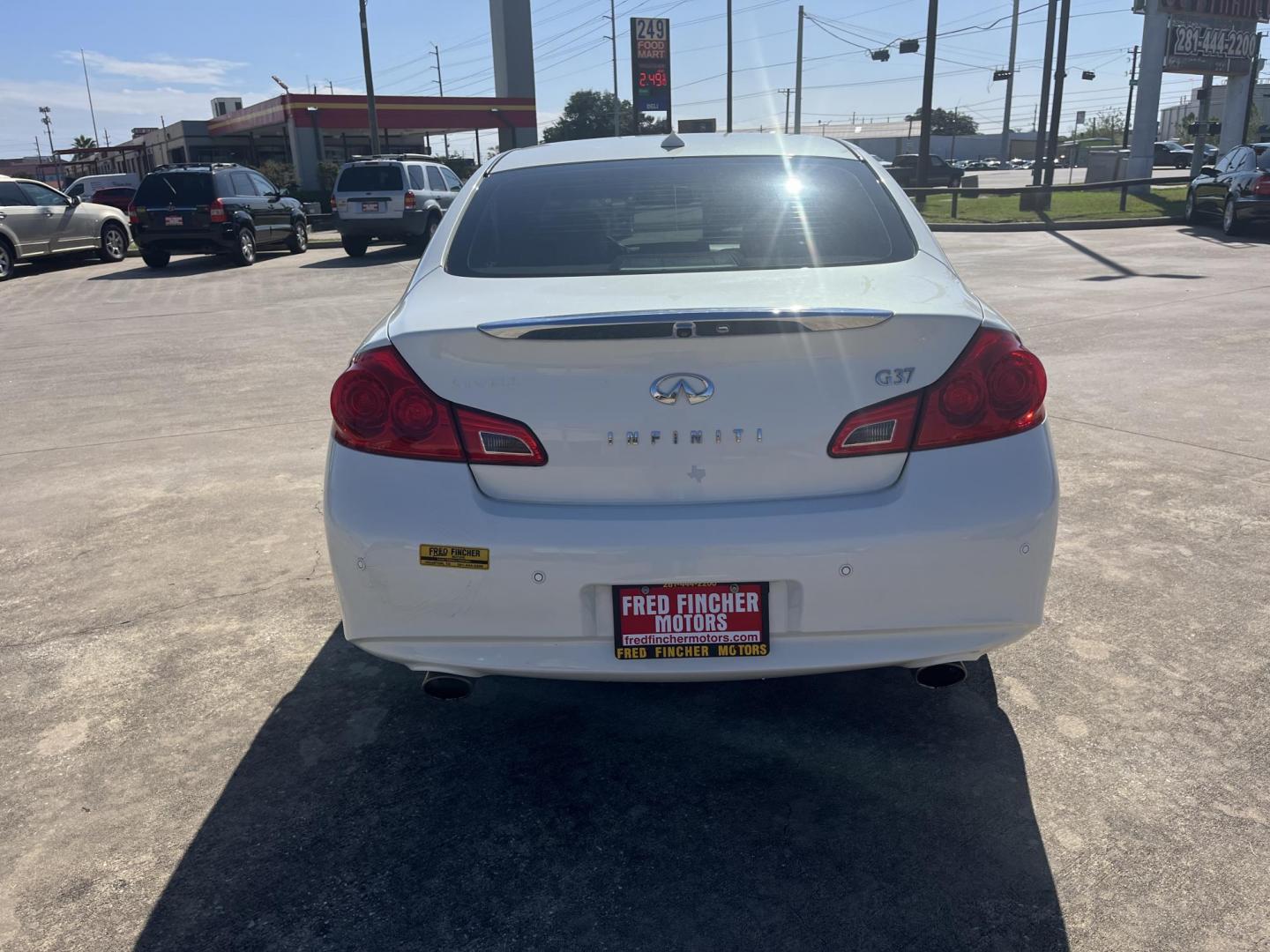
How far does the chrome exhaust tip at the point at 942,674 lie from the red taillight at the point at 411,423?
1203 mm

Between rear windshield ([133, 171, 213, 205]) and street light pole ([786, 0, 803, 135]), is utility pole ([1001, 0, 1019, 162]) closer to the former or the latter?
street light pole ([786, 0, 803, 135])

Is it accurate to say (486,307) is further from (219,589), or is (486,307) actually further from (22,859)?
(219,589)

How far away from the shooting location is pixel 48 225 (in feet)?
61.3

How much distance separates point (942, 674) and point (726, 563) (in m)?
0.78

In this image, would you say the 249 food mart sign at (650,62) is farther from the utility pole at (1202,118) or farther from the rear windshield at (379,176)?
the rear windshield at (379,176)

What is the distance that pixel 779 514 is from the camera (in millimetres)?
2555

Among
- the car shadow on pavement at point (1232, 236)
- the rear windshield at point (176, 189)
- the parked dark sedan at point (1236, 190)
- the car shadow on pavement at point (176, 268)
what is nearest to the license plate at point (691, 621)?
the car shadow on pavement at point (176, 268)

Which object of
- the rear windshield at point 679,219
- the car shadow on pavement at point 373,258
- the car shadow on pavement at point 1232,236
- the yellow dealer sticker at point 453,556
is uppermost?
the rear windshield at point 679,219

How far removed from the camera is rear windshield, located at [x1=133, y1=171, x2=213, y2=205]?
60.8 feet

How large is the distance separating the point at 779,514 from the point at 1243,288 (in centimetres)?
1164

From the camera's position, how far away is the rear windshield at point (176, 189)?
18.5 m

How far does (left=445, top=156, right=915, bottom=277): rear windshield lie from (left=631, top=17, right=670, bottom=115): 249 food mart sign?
39.5 meters

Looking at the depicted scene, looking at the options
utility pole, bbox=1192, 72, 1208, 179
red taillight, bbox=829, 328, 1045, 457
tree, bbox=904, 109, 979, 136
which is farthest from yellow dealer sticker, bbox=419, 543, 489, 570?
tree, bbox=904, 109, 979, 136

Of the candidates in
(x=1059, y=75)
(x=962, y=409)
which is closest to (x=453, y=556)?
(x=962, y=409)
